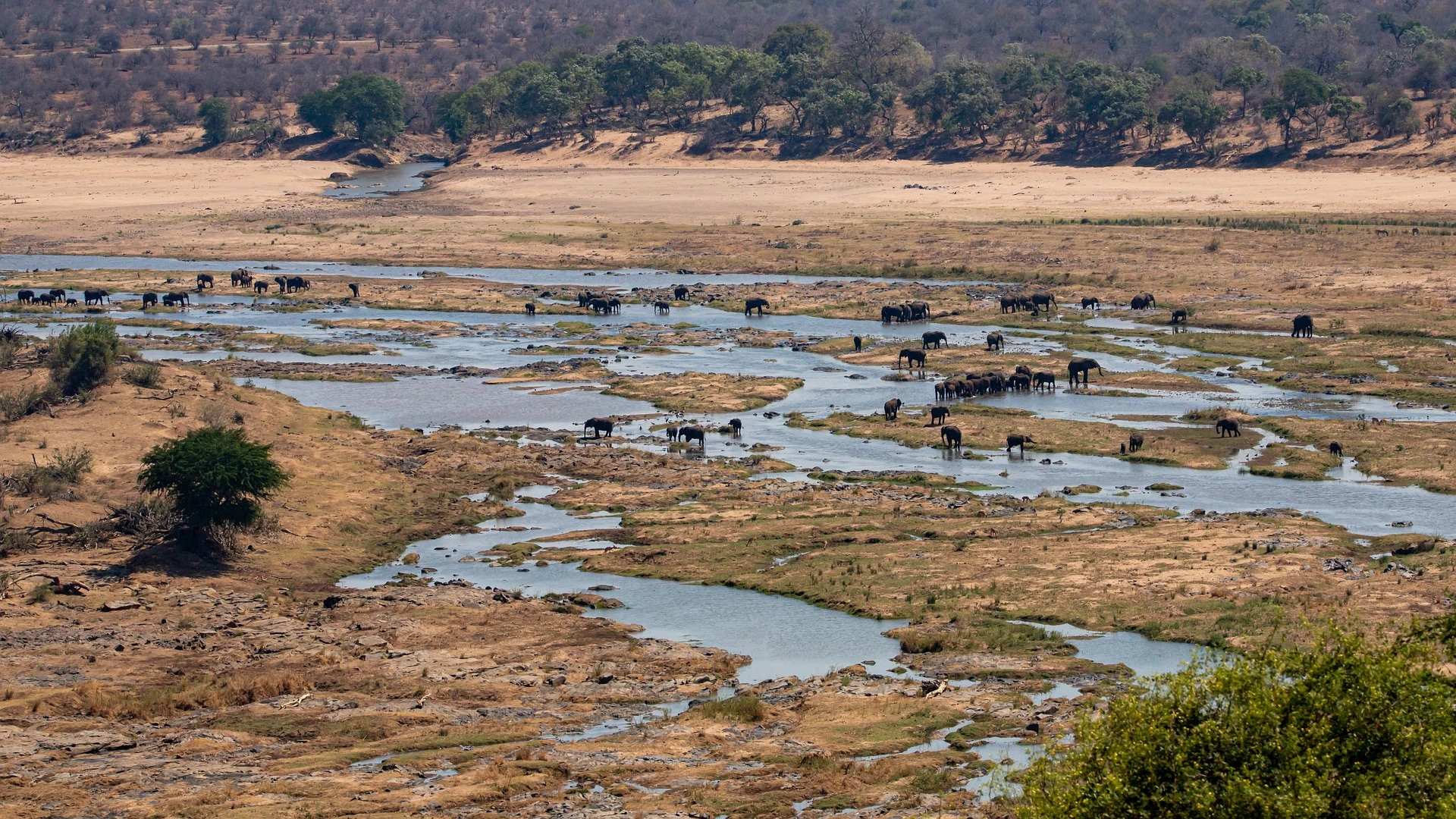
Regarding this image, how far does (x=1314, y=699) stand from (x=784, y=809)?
304 inches

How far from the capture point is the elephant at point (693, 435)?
142ft

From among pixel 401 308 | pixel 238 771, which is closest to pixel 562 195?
pixel 401 308

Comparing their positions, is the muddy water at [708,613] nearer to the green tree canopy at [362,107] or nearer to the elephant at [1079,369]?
the elephant at [1079,369]

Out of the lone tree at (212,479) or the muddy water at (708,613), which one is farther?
→ the lone tree at (212,479)

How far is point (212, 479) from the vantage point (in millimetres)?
32156

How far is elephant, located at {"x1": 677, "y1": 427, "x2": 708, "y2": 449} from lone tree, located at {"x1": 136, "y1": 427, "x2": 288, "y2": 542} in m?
13.1

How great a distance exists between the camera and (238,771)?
21641 mm

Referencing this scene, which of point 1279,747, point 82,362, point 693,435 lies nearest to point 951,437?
point 693,435

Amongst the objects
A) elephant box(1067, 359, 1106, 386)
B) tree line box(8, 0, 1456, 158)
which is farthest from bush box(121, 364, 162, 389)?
tree line box(8, 0, 1456, 158)

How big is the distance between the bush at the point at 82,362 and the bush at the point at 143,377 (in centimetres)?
55

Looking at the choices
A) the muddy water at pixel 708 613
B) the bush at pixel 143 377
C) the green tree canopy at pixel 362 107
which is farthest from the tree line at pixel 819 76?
the muddy water at pixel 708 613

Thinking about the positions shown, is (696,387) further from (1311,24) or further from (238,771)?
(1311,24)

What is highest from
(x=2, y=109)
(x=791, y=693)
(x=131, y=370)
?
(x=2, y=109)

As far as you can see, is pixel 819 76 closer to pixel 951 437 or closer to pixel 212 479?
pixel 951 437
